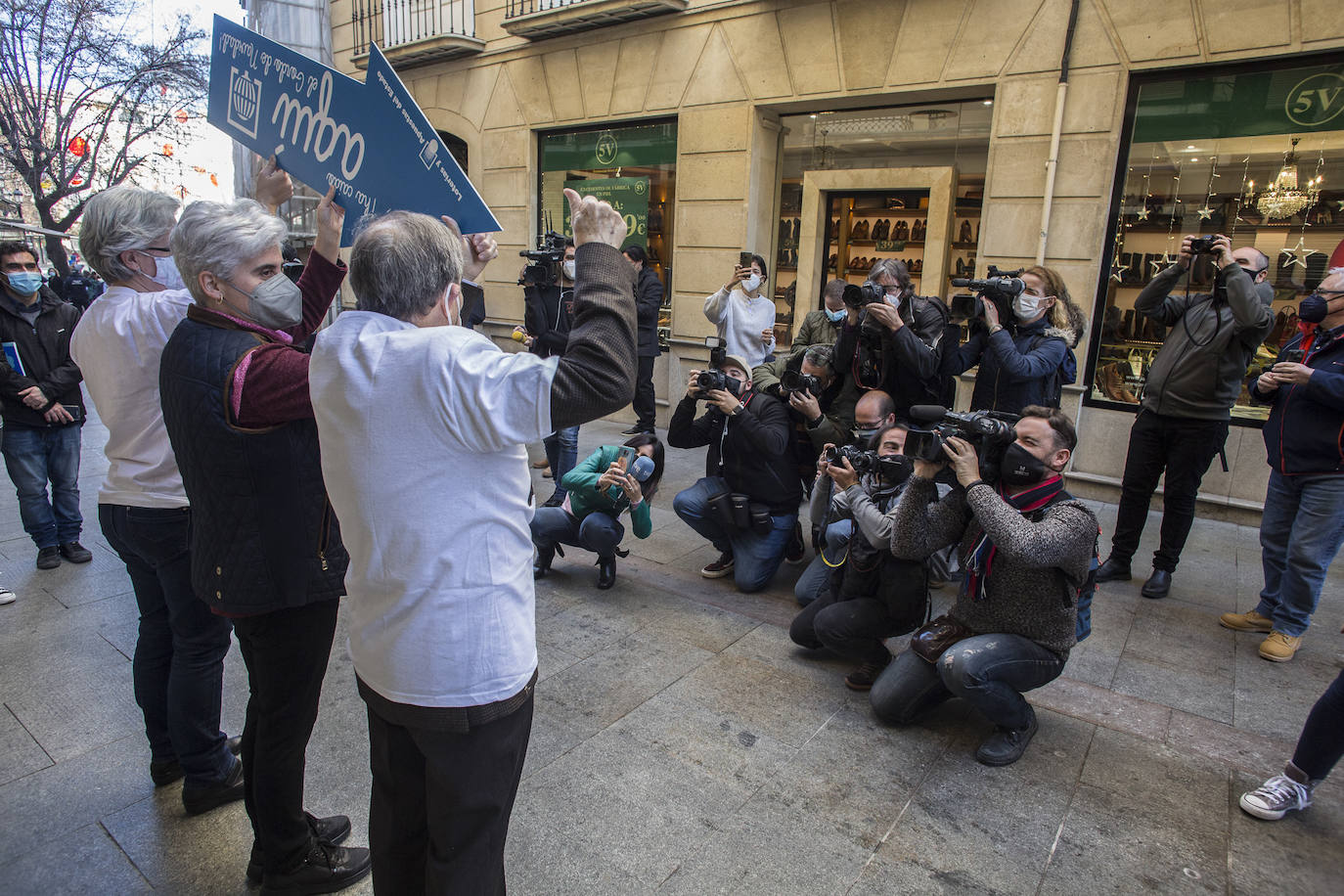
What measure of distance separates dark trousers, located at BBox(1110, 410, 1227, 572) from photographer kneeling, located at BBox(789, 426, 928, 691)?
Result: 6.70 ft

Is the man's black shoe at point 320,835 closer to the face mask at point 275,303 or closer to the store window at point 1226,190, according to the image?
the face mask at point 275,303

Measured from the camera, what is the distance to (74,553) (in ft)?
15.5

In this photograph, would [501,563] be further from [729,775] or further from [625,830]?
[729,775]

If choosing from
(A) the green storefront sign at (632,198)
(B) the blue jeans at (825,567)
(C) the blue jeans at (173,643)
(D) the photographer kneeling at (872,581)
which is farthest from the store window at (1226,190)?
(C) the blue jeans at (173,643)

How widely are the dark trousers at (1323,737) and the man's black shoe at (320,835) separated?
3.16m

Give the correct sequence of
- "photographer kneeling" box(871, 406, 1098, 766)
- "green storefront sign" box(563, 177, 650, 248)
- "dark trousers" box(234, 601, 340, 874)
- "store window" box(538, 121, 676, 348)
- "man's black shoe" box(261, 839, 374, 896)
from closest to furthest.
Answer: "dark trousers" box(234, 601, 340, 874)
"man's black shoe" box(261, 839, 374, 896)
"photographer kneeling" box(871, 406, 1098, 766)
"store window" box(538, 121, 676, 348)
"green storefront sign" box(563, 177, 650, 248)

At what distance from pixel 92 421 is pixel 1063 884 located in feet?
36.0

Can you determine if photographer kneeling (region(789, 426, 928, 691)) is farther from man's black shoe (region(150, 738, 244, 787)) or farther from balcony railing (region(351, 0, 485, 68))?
balcony railing (region(351, 0, 485, 68))

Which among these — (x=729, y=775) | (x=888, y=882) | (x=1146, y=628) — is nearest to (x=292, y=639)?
(x=729, y=775)

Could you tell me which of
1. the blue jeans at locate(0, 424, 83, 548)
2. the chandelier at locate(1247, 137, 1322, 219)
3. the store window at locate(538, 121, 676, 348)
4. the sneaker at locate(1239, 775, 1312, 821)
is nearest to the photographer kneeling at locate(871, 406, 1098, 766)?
the sneaker at locate(1239, 775, 1312, 821)

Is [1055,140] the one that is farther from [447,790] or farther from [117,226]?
[447,790]

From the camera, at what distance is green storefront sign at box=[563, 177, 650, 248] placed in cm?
925

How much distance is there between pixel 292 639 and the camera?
6.52ft

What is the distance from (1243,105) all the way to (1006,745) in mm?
5557
